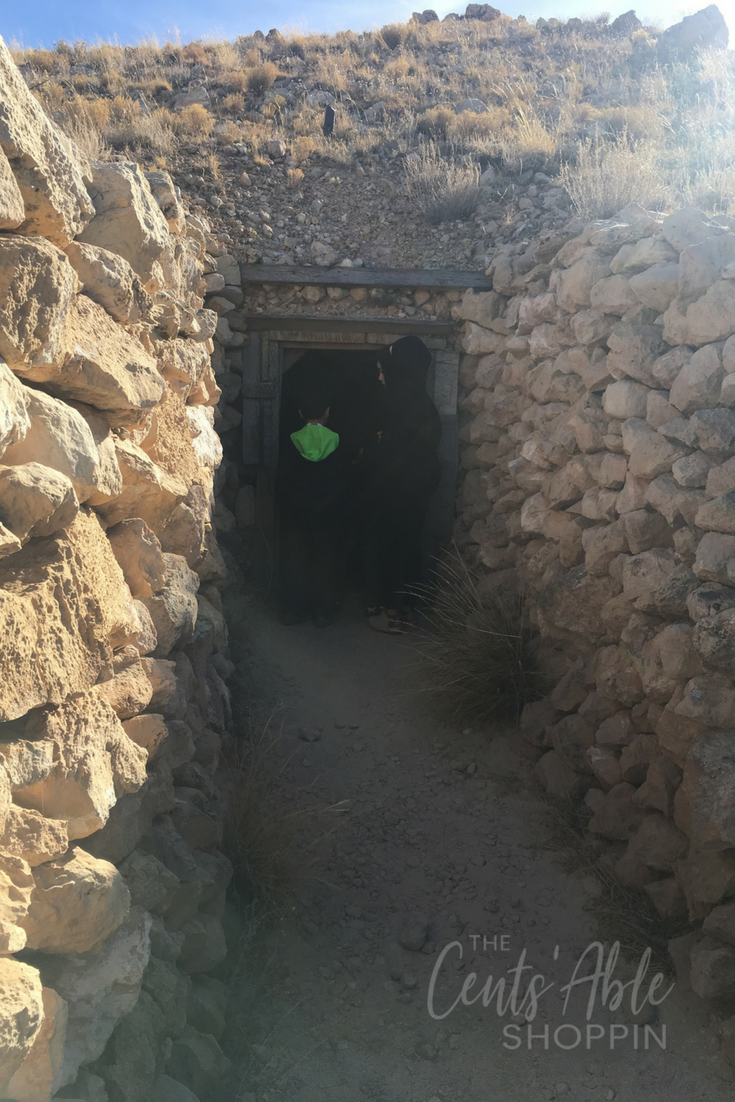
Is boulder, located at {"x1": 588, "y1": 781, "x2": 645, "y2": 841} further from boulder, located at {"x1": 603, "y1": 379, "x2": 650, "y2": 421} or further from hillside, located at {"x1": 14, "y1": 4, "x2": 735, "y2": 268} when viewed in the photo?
hillside, located at {"x1": 14, "y1": 4, "x2": 735, "y2": 268}

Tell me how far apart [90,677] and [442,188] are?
19.9ft

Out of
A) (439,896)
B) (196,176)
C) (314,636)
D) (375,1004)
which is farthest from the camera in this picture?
(196,176)

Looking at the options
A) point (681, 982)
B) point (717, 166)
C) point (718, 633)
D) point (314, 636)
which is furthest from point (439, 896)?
point (717, 166)

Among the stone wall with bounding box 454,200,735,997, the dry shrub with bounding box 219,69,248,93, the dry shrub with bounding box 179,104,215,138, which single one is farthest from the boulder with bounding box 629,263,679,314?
the dry shrub with bounding box 219,69,248,93

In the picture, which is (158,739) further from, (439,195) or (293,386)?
(439,195)

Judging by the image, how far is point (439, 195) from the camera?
6703 mm

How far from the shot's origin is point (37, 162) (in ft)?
6.04

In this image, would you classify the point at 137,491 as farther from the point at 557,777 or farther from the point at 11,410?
the point at 557,777

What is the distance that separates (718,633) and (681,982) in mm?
1450

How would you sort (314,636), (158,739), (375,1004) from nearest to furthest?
(158,739) → (375,1004) → (314,636)

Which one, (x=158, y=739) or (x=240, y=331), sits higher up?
(x=240, y=331)

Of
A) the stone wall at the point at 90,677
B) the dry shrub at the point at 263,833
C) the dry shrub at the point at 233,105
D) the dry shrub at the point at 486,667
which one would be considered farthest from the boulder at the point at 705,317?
the dry shrub at the point at 233,105

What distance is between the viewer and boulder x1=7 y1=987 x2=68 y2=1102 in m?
1.58

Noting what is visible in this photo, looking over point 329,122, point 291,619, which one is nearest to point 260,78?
point 329,122
